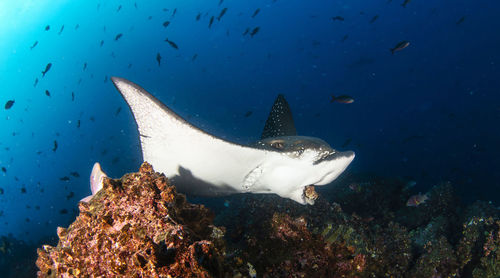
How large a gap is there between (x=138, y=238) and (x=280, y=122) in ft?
13.5

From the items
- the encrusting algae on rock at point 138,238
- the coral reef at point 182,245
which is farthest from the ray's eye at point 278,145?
the encrusting algae on rock at point 138,238

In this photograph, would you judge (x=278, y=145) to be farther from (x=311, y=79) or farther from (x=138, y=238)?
(x=311, y=79)

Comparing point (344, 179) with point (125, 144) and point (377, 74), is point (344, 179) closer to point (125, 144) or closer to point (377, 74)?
point (125, 144)

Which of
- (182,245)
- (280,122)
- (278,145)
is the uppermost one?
(280,122)

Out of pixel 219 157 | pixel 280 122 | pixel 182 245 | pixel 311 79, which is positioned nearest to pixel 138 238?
pixel 182 245

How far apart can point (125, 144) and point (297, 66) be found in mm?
50750

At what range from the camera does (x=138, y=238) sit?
145cm

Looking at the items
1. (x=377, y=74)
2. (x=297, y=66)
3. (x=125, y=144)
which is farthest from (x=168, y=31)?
(x=377, y=74)

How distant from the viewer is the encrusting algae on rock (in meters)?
1.33

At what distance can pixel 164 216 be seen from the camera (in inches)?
60.7

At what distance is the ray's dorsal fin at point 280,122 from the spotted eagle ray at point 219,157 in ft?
7.23

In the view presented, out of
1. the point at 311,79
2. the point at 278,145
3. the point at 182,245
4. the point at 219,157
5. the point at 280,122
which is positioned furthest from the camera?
the point at 311,79

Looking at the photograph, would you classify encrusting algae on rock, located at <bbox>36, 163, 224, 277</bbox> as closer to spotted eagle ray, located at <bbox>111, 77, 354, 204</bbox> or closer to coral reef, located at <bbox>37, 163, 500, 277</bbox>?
coral reef, located at <bbox>37, 163, 500, 277</bbox>

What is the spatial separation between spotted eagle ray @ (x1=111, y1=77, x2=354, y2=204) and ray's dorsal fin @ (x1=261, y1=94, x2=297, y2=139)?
220cm
